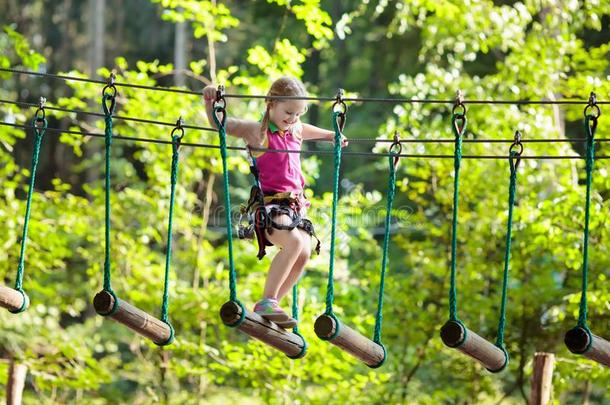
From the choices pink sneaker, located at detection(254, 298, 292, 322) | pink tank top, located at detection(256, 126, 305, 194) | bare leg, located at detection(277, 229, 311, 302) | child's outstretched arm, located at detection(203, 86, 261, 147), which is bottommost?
pink sneaker, located at detection(254, 298, 292, 322)

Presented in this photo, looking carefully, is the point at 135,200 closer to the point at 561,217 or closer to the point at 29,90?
the point at 561,217

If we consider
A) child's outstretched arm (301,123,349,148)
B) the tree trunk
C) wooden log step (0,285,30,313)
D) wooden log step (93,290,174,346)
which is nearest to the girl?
child's outstretched arm (301,123,349,148)

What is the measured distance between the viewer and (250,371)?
636cm

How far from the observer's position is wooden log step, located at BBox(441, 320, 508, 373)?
3324 mm

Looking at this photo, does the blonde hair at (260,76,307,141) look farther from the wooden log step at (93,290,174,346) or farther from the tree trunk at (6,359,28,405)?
the tree trunk at (6,359,28,405)

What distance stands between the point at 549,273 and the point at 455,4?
6.32 feet

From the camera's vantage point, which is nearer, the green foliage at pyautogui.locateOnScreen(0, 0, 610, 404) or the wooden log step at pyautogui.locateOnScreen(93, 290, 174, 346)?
the wooden log step at pyautogui.locateOnScreen(93, 290, 174, 346)

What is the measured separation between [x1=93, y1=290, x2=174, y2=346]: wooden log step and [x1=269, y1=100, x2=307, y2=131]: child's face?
2.74 ft

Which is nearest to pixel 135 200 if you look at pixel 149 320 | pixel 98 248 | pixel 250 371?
pixel 98 248

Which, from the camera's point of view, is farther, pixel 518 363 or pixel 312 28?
pixel 518 363

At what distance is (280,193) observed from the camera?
352 cm

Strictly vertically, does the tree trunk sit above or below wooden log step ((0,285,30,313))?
below

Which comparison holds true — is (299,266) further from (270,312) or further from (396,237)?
(396,237)

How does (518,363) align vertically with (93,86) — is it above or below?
below
